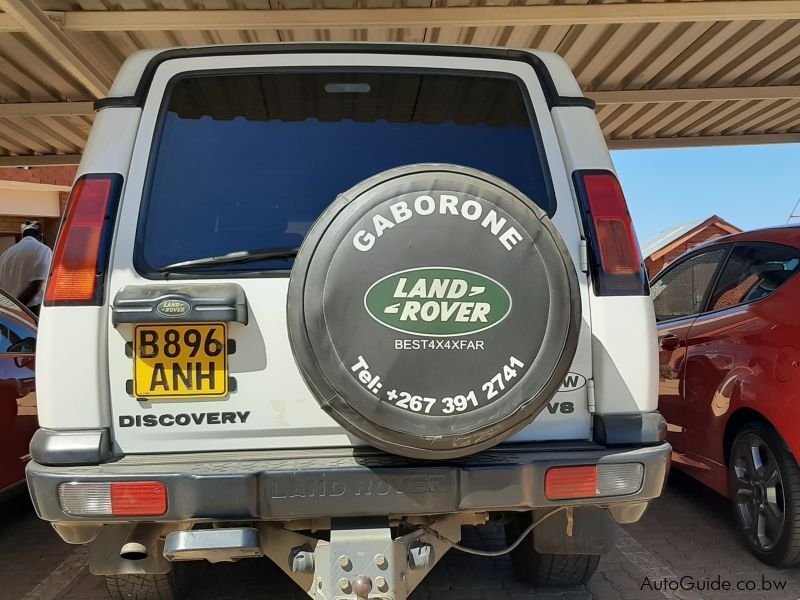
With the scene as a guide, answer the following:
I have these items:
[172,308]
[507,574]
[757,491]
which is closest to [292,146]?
[172,308]

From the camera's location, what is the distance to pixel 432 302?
1769 millimetres

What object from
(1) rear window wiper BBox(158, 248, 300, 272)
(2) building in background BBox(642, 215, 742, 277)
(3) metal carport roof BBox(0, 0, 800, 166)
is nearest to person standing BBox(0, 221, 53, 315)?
(3) metal carport roof BBox(0, 0, 800, 166)

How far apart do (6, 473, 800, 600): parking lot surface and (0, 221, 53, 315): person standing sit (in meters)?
2.88

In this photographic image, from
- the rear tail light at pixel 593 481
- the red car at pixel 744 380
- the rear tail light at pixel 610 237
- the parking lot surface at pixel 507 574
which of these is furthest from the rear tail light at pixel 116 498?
the red car at pixel 744 380

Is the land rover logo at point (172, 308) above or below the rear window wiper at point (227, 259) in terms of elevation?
below

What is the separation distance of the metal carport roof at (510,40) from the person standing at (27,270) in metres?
1.71

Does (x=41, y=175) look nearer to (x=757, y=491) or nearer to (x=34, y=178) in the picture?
(x=34, y=178)

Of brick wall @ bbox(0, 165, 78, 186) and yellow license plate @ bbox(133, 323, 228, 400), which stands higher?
brick wall @ bbox(0, 165, 78, 186)

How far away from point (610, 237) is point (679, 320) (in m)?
2.53

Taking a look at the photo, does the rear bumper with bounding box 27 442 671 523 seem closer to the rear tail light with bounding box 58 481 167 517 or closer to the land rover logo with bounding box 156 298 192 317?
the rear tail light with bounding box 58 481 167 517

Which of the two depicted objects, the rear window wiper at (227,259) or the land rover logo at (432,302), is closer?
the land rover logo at (432,302)

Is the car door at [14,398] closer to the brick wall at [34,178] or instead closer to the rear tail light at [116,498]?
the rear tail light at [116,498]

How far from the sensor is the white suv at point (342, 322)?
1.77 m

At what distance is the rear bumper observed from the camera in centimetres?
185
